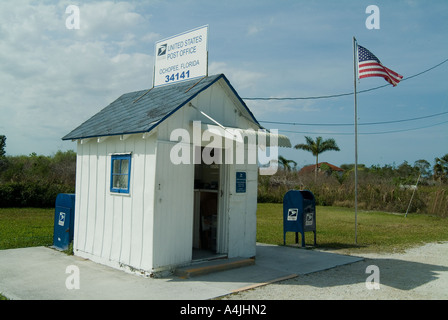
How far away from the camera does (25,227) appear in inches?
547

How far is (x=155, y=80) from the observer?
9.62m

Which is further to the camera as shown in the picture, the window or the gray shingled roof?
the window

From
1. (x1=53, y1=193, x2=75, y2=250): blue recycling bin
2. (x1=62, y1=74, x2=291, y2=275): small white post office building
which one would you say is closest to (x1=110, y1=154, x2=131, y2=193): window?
(x1=62, y1=74, x2=291, y2=275): small white post office building

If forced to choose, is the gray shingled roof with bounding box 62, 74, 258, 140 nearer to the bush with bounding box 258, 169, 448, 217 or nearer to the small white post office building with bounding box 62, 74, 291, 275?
the small white post office building with bounding box 62, 74, 291, 275

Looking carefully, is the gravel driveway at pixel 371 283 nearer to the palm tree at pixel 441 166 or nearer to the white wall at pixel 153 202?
the white wall at pixel 153 202

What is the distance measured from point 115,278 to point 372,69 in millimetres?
9321

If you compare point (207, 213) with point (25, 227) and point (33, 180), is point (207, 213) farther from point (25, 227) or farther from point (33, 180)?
point (33, 180)

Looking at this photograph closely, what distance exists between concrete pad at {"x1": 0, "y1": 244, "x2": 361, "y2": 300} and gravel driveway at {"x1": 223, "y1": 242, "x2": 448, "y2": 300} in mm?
356

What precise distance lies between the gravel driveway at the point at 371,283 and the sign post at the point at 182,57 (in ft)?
15.6

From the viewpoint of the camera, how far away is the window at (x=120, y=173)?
771 centimetres

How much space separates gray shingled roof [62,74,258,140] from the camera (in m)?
7.43
